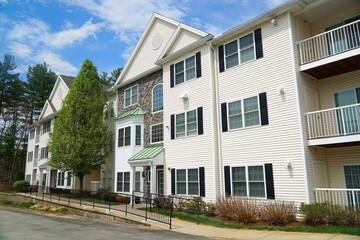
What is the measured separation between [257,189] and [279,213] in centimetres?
185

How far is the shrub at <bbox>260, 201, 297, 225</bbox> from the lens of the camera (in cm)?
1023

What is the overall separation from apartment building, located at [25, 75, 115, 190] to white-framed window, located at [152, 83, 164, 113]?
6.19 meters

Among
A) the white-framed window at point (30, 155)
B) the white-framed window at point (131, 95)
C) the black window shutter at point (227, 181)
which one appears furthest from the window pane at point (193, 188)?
the white-framed window at point (30, 155)

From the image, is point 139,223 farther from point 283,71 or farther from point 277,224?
→ point 283,71

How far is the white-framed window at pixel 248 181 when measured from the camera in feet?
39.3

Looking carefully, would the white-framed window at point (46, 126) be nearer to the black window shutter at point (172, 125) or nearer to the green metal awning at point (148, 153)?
the green metal awning at point (148, 153)

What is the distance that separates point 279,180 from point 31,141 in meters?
38.9

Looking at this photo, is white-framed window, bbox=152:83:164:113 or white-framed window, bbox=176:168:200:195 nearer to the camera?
white-framed window, bbox=176:168:200:195

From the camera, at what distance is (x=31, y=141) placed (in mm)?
40031

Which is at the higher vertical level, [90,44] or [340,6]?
[340,6]

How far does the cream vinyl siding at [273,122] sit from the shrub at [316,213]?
75 cm

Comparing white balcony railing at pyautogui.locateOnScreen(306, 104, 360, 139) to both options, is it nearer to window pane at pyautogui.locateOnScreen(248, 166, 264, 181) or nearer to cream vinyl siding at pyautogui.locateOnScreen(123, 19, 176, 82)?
window pane at pyautogui.locateOnScreen(248, 166, 264, 181)

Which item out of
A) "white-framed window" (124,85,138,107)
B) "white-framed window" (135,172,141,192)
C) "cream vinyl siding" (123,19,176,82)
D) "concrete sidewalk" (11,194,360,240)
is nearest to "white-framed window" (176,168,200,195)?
"concrete sidewalk" (11,194,360,240)

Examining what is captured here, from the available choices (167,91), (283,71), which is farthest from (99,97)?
(283,71)
